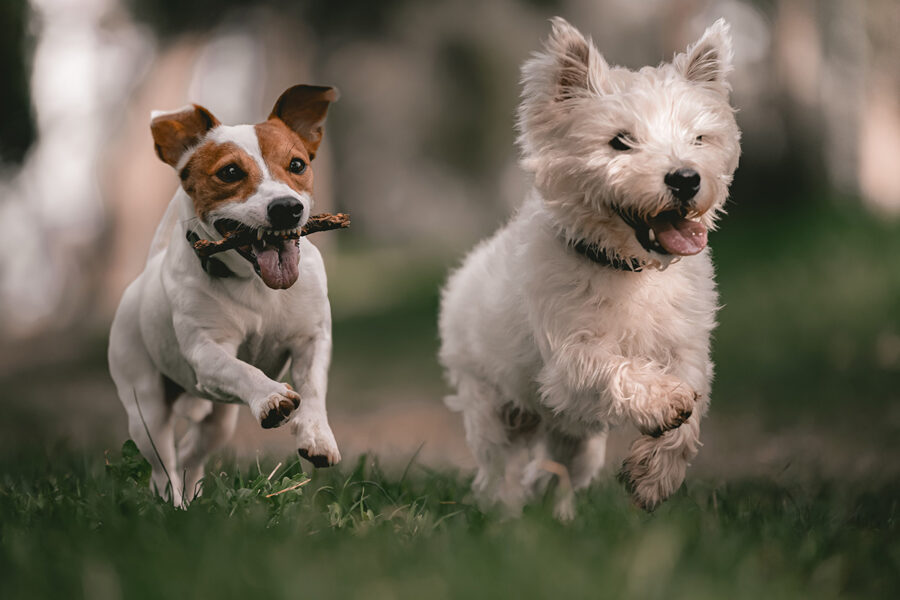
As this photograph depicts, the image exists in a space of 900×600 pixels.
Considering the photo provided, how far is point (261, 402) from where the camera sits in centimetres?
333

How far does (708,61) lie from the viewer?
13.3 feet

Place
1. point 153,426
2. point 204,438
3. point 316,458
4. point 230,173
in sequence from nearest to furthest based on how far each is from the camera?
point 316,458
point 230,173
point 153,426
point 204,438

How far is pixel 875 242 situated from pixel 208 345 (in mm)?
7768

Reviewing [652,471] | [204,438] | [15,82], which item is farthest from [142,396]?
[15,82]

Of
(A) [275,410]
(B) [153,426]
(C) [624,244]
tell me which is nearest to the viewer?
(A) [275,410]

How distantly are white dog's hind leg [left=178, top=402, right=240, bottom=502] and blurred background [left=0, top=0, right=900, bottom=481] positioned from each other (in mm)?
1215

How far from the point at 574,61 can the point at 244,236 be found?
1.49 metres

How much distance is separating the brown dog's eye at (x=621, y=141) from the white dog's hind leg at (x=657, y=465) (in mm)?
1089

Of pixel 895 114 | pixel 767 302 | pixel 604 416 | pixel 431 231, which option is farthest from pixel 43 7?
pixel 604 416

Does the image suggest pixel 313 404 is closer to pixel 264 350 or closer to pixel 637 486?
pixel 264 350

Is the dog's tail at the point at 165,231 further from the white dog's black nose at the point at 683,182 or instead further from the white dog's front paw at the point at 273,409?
the white dog's black nose at the point at 683,182

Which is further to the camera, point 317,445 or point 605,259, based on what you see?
point 605,259

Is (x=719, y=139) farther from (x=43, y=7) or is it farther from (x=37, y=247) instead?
(x=37, y=247)

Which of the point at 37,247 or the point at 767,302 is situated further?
the point at 37,247
